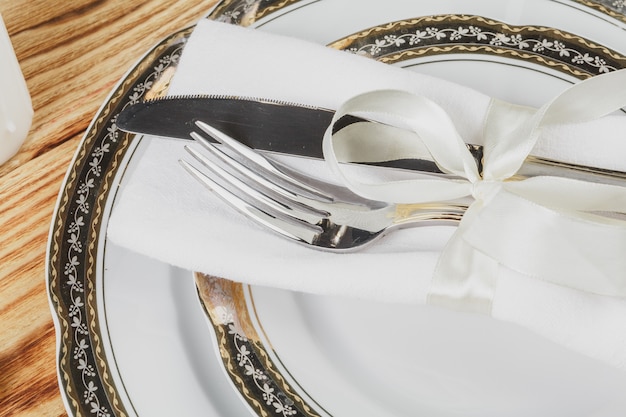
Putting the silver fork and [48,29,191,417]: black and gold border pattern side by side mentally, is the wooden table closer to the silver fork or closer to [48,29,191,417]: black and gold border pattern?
[48,29,191,417]: black and gold border pattern

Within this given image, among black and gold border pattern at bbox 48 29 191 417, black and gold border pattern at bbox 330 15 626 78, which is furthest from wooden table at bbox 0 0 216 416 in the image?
black and gold border pattern at bbox 330 15 626 78

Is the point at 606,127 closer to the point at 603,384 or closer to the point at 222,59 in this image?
the point at 603,384

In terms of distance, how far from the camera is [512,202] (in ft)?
1.33

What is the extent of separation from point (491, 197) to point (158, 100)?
24 centimetres

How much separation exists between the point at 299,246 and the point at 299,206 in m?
0.03

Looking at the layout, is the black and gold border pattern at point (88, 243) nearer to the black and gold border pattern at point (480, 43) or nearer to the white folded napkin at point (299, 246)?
the white folded napkin at point (299, 246)

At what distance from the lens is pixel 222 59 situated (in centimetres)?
52

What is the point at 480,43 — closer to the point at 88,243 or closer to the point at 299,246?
the point at 299,246

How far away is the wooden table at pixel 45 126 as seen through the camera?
49 centimetres

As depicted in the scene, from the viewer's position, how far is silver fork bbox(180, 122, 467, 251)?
0.44m

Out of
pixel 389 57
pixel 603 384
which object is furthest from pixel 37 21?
pixel 603 384

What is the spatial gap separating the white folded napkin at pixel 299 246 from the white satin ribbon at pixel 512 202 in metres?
0.01

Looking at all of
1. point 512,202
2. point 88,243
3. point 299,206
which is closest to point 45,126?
point 88,243

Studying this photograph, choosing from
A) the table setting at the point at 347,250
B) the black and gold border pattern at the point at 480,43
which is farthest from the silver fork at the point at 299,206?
the black and gold border pattern at the point at 480,43
